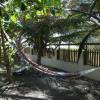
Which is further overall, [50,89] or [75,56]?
[75,56]

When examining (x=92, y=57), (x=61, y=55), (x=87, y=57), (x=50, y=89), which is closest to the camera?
(x=50, y=89)

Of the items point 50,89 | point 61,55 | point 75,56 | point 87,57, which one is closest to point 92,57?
point 87,57

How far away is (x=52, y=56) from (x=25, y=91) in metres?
9.21

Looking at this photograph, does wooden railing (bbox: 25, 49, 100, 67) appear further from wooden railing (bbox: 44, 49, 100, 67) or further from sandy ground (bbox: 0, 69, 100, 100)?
sandy ground (bbox: 0, 69, 100, 100)

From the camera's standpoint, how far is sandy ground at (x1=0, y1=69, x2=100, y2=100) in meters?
10.9

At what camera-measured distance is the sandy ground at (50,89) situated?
10867mm

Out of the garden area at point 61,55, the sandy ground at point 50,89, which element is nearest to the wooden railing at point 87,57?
the garden area at point 61,55

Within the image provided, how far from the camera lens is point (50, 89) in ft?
39.5

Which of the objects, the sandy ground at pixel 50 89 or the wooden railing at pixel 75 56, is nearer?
the sandy ground at pixel 50 89

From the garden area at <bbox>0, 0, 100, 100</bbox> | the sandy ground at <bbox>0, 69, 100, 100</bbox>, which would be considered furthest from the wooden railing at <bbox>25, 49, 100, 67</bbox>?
the sandy ground at <bbox>0, 69, 100, 100</bbox>

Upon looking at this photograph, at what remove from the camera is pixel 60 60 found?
63.8 ft

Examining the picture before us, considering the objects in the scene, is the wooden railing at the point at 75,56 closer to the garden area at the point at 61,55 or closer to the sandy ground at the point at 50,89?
the garden area at the point at 61,55

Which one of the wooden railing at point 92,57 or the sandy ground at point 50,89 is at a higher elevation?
the wooden railing at point 92,57

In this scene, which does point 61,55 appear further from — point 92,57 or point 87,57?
point 92,57
